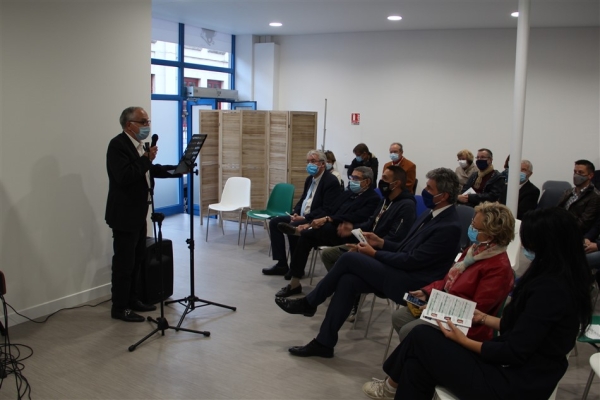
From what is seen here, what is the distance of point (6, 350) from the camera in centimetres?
386

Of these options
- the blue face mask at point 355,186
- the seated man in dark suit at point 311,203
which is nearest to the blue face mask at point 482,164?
the seated man in dark suit at point 311,203

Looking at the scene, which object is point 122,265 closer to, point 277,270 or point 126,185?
point 126,185

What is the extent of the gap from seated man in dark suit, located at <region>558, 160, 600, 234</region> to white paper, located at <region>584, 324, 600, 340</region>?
5.43ft

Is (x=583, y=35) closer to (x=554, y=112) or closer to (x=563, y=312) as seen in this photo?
(x=554, y=112)

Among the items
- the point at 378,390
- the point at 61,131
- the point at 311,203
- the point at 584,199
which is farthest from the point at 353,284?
the point at 61,131

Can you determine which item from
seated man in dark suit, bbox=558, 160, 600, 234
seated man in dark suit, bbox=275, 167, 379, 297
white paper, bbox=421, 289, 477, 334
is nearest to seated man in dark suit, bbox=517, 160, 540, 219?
seated man in dark suit, bbox=558, 160, 600, 234

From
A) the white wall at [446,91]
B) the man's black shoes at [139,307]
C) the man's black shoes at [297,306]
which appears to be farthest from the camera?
the white wall at [446,91]

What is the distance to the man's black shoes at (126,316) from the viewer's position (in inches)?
176

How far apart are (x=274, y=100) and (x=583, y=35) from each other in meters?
5.47

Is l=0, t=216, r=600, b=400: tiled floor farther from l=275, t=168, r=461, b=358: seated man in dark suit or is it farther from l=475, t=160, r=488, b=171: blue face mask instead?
l=475, t=160, r=488, b=171: blue face mask

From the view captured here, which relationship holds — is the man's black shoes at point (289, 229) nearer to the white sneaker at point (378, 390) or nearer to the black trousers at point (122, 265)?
the black trousers at point (122, 265)

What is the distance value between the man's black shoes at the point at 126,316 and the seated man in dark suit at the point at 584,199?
3992 millimetres

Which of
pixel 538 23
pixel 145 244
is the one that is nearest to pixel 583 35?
pixel 538 23

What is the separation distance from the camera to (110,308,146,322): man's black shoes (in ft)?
14.7
